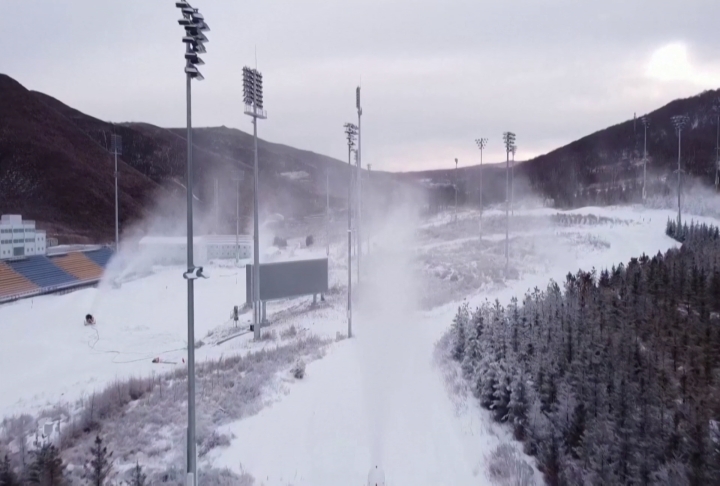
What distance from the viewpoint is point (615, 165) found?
105750 millimetres

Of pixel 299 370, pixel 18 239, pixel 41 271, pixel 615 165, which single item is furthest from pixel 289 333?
pixel 615 165

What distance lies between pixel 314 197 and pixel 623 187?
72257 mm

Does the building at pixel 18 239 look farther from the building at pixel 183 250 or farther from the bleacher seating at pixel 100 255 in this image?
the building at pixel 183 250

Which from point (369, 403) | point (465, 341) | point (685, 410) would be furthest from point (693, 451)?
point (465, 341)

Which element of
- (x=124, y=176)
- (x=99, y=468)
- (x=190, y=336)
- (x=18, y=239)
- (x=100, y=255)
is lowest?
(x=99, y=468)

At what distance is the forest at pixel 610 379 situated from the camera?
7035mm

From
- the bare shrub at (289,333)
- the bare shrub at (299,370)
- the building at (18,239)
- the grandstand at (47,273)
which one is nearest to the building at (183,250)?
the grandstand at (47,273)

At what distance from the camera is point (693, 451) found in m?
6.74

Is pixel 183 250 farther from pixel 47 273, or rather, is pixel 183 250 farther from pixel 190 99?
pixel 190 99

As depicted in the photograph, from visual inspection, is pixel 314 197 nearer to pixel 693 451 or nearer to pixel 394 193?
pixel 394 193

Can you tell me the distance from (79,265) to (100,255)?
15.9 ft

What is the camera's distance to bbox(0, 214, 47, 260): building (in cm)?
3703

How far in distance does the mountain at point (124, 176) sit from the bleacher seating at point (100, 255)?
562 inches

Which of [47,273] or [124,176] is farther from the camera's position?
[124,176]
